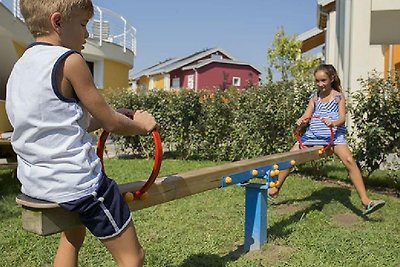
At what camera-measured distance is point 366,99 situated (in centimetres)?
580

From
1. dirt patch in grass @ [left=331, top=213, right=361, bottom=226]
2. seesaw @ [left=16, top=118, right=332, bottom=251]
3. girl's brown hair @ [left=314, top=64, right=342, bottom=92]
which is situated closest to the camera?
seesaw @ [left=16, top=118, right=332, bottom=251]

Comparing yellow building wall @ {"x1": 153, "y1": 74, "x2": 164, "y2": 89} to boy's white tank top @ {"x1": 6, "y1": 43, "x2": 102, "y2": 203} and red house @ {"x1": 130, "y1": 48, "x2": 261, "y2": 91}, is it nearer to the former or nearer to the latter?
red house @ {"x1": 130, "y1": 48, "x2": 261, "y2": 91}

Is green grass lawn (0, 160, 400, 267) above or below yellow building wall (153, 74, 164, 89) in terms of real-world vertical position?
below

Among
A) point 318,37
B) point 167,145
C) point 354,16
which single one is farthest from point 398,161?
point 318,37

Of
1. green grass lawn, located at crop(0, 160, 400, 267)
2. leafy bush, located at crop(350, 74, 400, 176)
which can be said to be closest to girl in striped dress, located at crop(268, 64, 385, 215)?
green grass lawn, located at crop(0, 160, 400, 267)

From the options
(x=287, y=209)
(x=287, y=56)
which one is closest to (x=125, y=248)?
(x=287, y=209)

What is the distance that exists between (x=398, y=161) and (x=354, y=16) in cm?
281

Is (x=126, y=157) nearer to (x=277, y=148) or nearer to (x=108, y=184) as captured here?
(x=277, y=148)

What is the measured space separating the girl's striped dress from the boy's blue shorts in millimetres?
3210

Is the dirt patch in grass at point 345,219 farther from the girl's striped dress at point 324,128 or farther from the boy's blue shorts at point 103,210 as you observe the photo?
the boy's blue shorts at point 103,210

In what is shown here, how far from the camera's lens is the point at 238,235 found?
3.81 metres

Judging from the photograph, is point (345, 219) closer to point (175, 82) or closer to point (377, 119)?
point (377, 119)

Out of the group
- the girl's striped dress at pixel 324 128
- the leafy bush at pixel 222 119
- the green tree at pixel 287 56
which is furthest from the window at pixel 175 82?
the girl's striped dress at pixel 324 128

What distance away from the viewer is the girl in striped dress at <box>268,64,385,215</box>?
444cm
